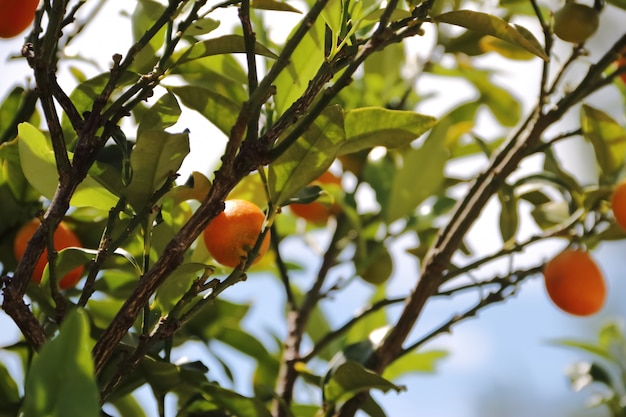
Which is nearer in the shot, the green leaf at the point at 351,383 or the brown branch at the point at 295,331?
A: the green leaf at the point at 351,383

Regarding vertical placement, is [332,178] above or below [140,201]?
above

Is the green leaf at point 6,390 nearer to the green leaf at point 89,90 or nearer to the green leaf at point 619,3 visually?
the green leaf at point 89,90

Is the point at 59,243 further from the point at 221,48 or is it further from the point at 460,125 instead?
the point at 460,125

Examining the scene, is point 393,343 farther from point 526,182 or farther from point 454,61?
point 454,61

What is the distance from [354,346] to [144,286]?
34 centimetres

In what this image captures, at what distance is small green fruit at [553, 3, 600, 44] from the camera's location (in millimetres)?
718

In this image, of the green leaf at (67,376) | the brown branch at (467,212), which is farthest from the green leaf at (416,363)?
the green leaf at (67,376)

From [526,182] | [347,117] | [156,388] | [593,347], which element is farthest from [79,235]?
[593,347]

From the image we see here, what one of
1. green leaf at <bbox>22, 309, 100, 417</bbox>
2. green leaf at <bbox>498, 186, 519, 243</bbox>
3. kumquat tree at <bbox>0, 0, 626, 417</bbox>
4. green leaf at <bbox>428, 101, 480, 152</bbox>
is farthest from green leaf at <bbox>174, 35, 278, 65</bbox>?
green leaf at <bbox>428, 101, 480, 152</bbox>

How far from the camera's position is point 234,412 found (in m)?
0.66

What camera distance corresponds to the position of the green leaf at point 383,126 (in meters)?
0.60

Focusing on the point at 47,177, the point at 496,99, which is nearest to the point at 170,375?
the point at 47,177

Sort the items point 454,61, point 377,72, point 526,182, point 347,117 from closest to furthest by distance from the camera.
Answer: point 347,117 < point 526,182 < point 377,72 < point 454,61

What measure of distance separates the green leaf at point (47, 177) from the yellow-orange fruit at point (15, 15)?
0.32ft
